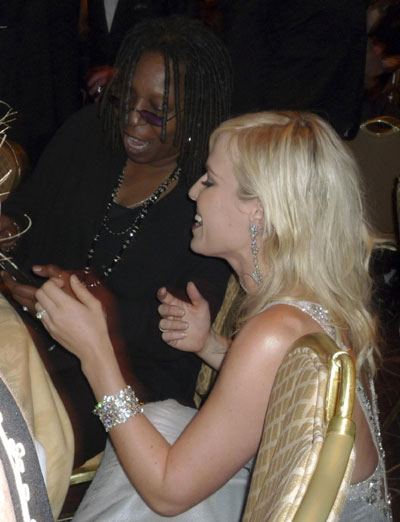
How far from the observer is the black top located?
1845 millimetres

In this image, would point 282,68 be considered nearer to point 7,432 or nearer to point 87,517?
point 87,517

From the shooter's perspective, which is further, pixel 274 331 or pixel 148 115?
pixel 148 115

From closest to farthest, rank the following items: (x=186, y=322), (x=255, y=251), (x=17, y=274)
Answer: (x=255, y=251)
(x=186, y=322)
(x=17, y=274)

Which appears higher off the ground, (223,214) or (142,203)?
(223,214)

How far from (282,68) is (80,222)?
1588 millimetres

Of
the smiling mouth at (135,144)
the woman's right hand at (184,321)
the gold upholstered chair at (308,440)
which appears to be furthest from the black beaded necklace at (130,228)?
the gold upholstered chair at (308,440)

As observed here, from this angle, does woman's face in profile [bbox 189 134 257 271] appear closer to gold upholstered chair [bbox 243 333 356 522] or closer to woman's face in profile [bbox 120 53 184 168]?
woman's face in profile [bbox 120 53 184 168]

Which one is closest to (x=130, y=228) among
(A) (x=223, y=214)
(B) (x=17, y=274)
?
(B) (x=17, y=274)

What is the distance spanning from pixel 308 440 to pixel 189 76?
1414 millimetres

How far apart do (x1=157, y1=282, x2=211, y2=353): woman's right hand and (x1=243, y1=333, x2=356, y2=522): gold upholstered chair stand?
0.74 m

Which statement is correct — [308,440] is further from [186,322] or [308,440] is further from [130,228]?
[130,228]

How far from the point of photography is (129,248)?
1.94 m

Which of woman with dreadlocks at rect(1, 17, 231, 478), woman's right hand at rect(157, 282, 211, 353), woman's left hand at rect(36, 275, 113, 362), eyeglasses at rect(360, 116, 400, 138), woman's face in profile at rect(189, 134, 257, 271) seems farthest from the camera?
eyeglasses at rect(360, 116, 400, 138)

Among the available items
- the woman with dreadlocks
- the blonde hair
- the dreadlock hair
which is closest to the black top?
the woman with dreadlocks
